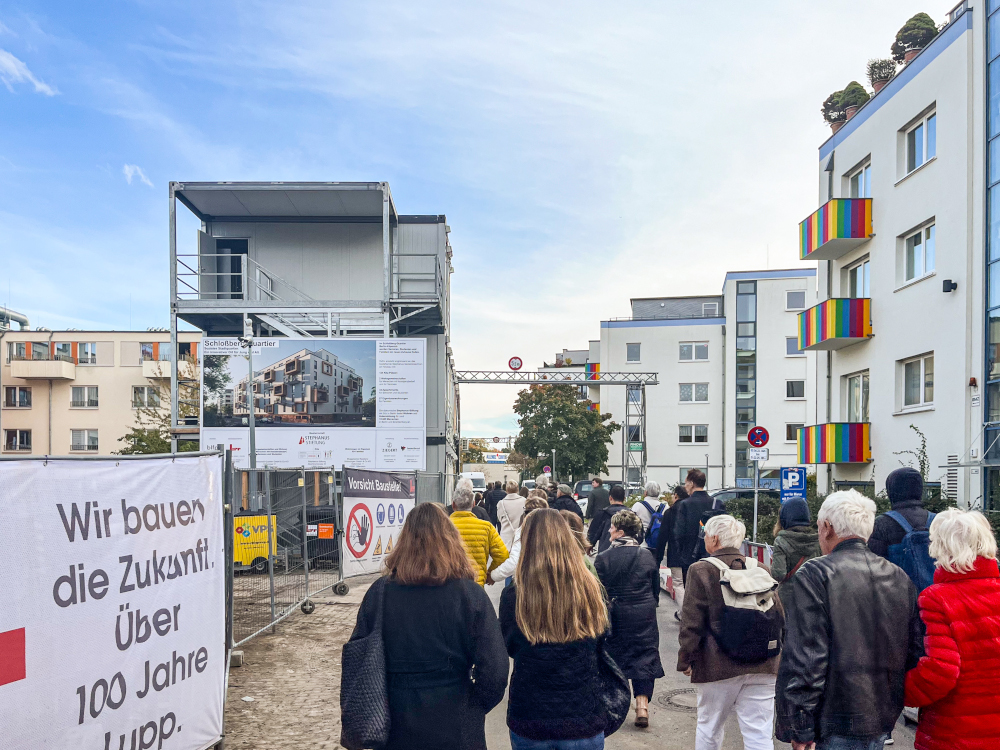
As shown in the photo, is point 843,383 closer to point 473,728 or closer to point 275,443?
point 275,443

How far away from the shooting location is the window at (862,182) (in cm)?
2167

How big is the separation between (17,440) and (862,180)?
61.4 metres

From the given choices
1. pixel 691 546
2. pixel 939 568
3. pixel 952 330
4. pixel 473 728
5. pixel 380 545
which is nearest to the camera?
pixel 473 728

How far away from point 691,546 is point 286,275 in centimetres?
2287

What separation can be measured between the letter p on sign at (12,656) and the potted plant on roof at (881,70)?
74.1ft

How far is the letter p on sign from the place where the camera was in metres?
3.57

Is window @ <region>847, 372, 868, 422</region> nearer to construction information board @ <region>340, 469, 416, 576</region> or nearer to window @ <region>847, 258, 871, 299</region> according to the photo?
window @ <region>847, 258, 871, 299</region>

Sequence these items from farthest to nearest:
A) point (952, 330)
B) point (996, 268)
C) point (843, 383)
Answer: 1. point (843, 383)
2. point (952, 330)
3. point (996, 268)

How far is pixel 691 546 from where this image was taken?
31.9ft

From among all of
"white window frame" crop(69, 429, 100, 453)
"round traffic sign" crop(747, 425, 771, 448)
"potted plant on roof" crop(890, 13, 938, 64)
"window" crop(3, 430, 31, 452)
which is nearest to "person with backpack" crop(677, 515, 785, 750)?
"round traffic sign" crop(747, 425, 771, 448)

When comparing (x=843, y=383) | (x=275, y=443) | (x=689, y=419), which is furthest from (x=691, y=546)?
(x=689, y=419)

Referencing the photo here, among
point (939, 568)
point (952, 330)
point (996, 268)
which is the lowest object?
point (939, 568)

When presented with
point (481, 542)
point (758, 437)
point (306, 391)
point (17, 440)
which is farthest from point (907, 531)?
point (17, 440)

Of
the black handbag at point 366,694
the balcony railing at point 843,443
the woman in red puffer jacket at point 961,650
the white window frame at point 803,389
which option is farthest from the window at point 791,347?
the black handbag at point 366,694
